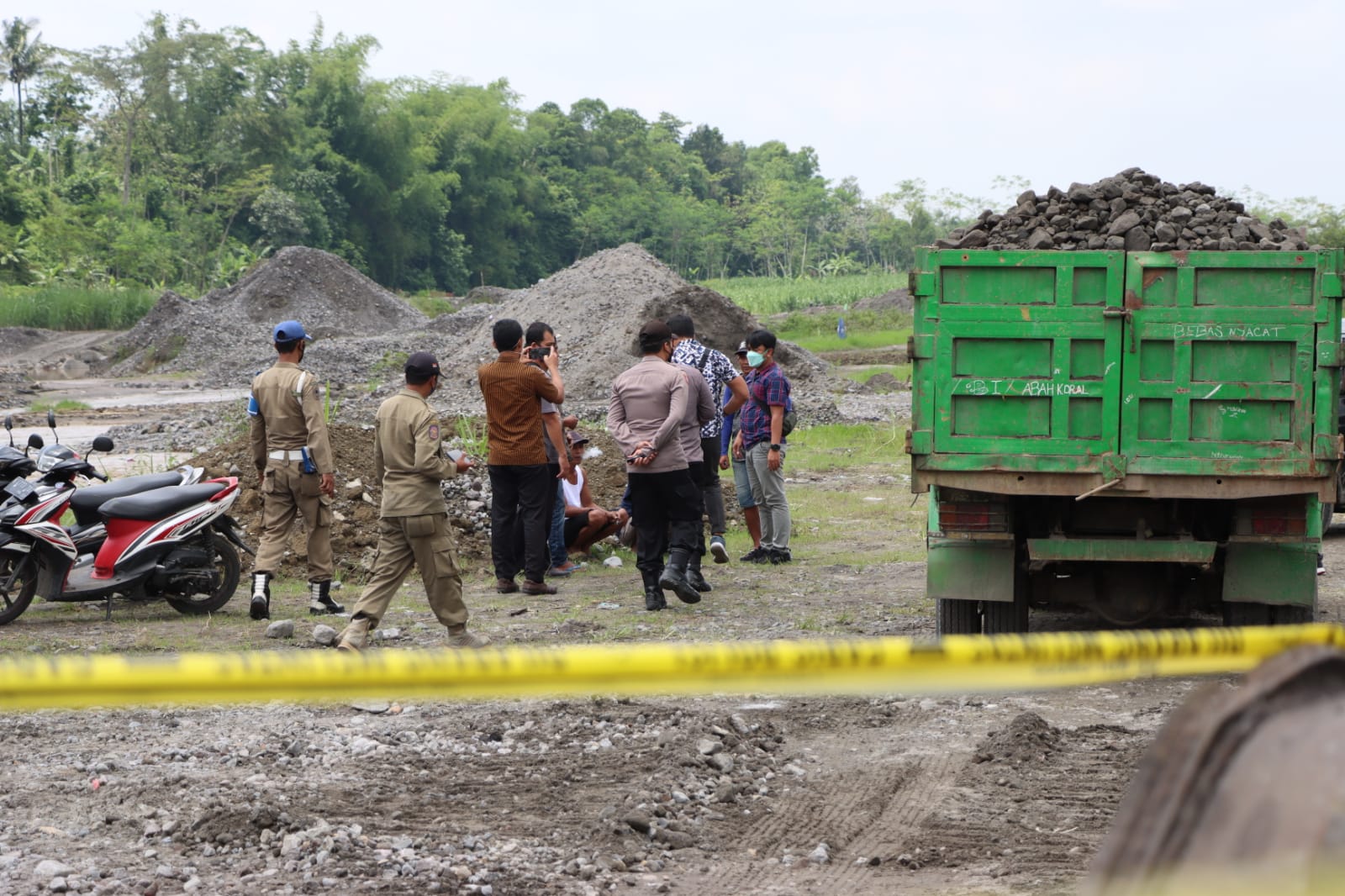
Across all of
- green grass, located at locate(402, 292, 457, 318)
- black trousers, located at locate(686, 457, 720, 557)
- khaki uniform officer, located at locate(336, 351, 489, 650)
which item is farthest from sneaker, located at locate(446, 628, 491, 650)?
green grass, located at locate(402, 292, 457, 318)

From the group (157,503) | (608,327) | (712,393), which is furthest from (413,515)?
(608,327)

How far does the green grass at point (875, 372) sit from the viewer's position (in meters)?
31.8

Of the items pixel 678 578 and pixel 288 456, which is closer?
pixel 288 456

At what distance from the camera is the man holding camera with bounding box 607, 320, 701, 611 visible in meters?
8.71

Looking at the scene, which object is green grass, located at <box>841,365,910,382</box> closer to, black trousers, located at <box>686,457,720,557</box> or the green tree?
black trousers, located at <box>686,457,720,557</box>

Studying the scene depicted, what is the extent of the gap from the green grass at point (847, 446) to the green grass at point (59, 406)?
14.1m

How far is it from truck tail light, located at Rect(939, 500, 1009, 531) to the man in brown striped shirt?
3204 millimetres

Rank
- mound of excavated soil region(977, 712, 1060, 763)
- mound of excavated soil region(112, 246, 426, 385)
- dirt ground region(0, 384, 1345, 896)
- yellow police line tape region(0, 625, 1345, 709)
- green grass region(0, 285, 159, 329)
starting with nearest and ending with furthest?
yellow police line tape region(0, 625, 1345, 709) → dirt ground region(0, 384, 1345, 896) → mound of excavated soil region(977, 712, 1060, 763) → mound of excavated soil region(112, 246, 426, 385) → green grass region(0, 285, 159, 329)

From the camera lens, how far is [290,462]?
27.9ft

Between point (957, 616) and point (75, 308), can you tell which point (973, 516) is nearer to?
point (957, 616)

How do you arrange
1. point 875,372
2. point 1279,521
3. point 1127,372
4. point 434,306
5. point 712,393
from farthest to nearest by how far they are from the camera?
point 434,306
point 875,372
point 712,393
point 1279,521
point 1127,372

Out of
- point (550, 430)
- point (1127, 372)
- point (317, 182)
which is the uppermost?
point (317, 182)

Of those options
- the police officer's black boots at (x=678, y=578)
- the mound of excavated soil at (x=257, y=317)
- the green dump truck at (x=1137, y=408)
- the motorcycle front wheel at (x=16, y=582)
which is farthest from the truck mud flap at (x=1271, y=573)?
the mound of excavated soil at (x=257, y=317)

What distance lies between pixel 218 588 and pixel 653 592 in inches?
113
